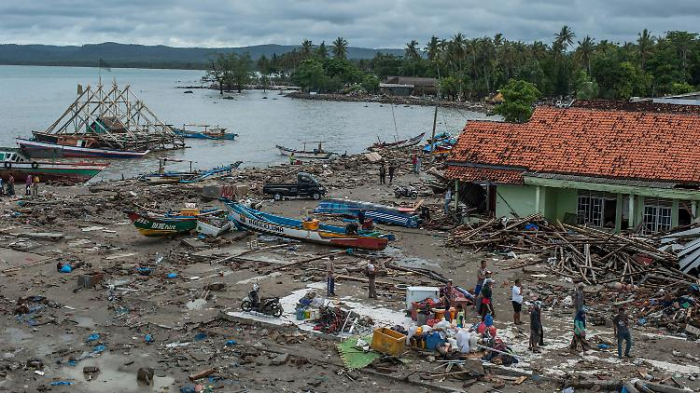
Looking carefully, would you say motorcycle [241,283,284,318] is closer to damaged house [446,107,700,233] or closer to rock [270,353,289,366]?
rock [270,353,289,366]

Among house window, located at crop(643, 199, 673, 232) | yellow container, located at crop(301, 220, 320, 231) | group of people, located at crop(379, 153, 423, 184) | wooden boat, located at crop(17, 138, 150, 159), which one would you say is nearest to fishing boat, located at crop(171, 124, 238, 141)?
wooden boat, located at crop(17, 138, 150, 159)

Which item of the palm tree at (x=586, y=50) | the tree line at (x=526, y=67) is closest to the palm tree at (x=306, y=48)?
the tree line at (x=526, y=67)

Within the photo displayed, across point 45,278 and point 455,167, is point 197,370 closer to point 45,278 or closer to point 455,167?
point 45,278

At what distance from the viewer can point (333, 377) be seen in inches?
655

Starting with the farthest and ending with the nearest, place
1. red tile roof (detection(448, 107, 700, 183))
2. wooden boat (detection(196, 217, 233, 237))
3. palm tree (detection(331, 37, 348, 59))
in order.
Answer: palm tree (detection(331, 37, 348, 59)), wooden boat (detection(196, 217, 233, 237)), red tile roof (detection(448, 107, 700, 183))

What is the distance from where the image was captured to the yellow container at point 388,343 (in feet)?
57.1

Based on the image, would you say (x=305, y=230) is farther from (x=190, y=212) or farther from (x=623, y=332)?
(x=623, y=332)

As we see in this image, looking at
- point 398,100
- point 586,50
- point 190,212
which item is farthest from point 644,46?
point 190,212

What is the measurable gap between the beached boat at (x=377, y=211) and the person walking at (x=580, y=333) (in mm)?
13738

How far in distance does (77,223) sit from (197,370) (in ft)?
55.6

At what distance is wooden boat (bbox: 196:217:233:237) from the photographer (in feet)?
95.6

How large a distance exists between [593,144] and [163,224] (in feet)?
50.3

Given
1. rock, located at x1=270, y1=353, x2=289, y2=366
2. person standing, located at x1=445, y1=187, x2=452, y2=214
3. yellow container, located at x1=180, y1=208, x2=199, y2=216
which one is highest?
person standing, located at x1=445, y1=187, x2=452, y2=214

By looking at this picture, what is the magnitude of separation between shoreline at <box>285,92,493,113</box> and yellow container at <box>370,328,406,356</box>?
102 meters
